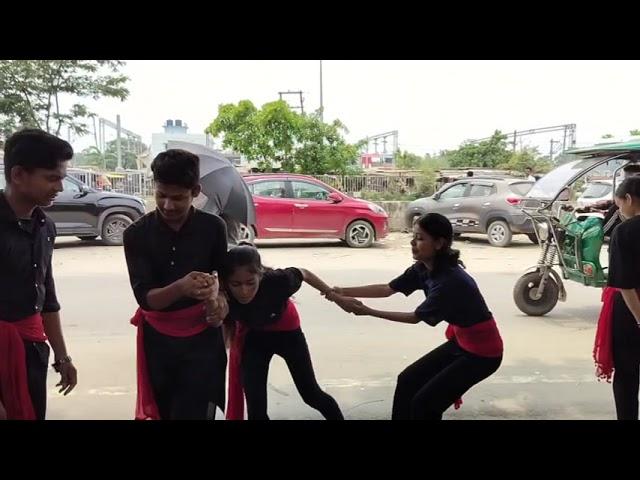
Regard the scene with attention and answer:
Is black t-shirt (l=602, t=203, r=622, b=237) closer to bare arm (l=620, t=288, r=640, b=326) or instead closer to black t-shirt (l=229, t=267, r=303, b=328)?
bare arm (l=620, t=288, r=640, b=326)

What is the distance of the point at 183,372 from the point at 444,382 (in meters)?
1.20

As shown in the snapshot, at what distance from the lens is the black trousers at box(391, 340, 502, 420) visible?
2.77m

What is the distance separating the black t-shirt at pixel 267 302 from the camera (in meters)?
2.77

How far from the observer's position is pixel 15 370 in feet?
7.02

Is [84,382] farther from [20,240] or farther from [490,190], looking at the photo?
[490,190]

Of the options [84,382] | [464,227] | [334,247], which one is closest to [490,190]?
[464,227]

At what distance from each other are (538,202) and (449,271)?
422 centimetres

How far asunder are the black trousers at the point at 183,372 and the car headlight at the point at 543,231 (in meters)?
4.70

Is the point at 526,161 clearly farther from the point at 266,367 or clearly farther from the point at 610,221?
the point at 266,367

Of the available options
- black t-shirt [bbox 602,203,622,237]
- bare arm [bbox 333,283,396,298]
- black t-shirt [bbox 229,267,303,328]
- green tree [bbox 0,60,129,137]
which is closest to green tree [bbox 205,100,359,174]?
green tree [bbox 0,60,129,137]

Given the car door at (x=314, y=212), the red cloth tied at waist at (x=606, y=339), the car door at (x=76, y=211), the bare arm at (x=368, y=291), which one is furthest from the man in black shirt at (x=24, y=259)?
the car door at (x=76, y=211)
